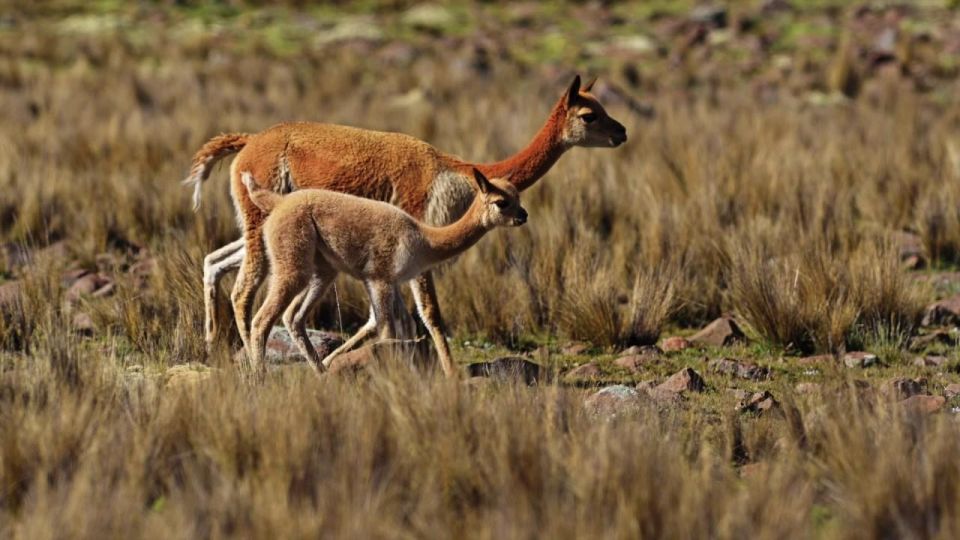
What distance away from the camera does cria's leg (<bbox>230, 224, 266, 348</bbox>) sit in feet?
27.7

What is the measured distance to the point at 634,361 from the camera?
9.07 m

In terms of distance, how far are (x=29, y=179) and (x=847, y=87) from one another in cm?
1214

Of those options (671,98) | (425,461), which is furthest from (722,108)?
(425,461)

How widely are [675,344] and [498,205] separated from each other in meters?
2.14

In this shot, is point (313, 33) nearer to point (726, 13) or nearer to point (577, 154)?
point (726, 13)

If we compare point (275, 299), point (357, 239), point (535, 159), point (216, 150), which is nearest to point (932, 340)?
point (535, 159)

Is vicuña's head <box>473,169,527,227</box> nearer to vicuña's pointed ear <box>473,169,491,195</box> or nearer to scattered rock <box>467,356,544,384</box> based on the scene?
vicuña's pointed ear <box>473,169,491,195</box>

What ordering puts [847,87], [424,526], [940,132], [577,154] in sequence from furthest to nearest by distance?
[847,87] → [940,132] → [577,154] → [424,526]

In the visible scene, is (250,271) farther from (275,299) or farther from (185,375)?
(185,375)

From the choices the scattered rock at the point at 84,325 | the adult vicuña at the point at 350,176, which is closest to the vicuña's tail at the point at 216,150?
the adult vicuña at the point at 350,176

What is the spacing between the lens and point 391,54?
2492 cm

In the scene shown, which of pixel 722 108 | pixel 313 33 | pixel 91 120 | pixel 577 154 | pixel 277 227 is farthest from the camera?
pixel 313 33

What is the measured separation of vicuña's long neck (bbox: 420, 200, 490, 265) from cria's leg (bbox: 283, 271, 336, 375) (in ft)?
2.00

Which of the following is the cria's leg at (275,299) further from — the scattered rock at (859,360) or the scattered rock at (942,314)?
the scattered rock at (942,314)
